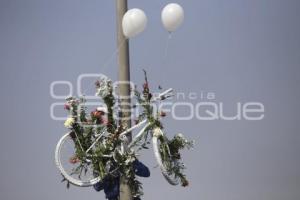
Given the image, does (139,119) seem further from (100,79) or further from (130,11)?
(130,11)

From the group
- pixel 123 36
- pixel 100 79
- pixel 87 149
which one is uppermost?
pixel 123 36

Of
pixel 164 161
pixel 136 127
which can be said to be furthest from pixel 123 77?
pixel 164 161

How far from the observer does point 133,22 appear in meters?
4.00

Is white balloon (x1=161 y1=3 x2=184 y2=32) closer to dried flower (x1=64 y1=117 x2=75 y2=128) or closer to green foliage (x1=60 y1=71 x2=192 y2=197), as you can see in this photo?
green foliage (x1=60 y1=71 x2=192 y2=197)

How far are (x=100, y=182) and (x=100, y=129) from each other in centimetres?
44

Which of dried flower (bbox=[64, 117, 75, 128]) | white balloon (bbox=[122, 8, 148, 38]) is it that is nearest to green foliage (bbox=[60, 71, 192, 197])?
dried flower (bbox=[64, 117, 75, 128])

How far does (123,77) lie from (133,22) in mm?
485

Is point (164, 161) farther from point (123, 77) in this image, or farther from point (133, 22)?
point (133, 22)

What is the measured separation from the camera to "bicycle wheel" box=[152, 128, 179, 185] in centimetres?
389

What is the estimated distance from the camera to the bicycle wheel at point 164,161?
3893 millimetres

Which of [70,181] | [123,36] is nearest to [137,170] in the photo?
[70,181]

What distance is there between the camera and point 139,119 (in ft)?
13.6

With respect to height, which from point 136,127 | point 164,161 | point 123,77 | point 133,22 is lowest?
point 164,161

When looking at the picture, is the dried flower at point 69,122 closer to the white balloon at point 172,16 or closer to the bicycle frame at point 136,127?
Result: the bicycle frame at point 136,127
